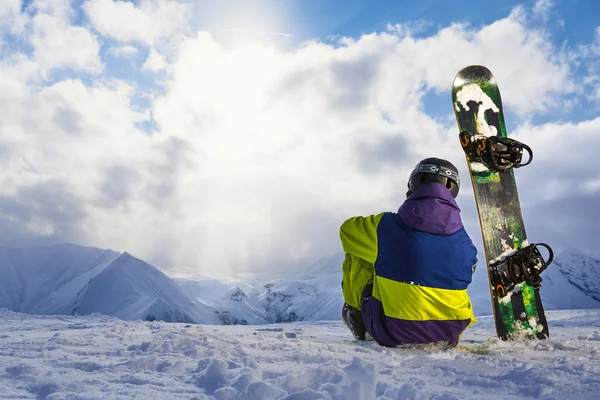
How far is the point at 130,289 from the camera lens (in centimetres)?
8619

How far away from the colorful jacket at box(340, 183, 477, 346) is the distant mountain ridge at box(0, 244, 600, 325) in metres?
71.1

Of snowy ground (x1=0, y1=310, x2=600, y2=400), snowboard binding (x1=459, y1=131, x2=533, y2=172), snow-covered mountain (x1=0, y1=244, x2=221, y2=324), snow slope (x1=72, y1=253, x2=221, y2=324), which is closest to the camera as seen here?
snowy ground (x1=0, y1=310, x2=600, y2=400)

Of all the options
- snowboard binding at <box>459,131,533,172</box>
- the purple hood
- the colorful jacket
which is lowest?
the colorful jacket

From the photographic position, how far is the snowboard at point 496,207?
6000 mm

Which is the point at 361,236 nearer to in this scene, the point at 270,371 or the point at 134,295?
the point at 270,371

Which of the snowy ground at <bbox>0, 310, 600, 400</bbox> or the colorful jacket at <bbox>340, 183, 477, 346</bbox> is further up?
the colorful jacket at <bbox>340, 183, 477, 346</bbox>

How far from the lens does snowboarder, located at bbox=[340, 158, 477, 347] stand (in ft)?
13.9

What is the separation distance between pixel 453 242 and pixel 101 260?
16076cm

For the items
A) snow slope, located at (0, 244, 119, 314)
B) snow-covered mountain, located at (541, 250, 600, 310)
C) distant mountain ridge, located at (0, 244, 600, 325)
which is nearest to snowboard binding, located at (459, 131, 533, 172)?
distant mountain ridge, located at (0, 244, 600, 325)

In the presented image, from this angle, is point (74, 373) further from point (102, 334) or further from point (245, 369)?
point (102, 334)

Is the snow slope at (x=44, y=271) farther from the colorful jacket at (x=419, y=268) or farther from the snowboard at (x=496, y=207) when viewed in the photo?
the colorful jacket at (x=419, y=268)

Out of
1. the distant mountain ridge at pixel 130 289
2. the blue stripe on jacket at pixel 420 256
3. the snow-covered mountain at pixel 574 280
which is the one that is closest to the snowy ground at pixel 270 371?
the blue stripe on jacket at pixel 420 256

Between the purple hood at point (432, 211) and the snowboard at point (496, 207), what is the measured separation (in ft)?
6.75

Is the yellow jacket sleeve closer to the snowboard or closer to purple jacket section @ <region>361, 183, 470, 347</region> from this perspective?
purple jacket section @ <region>361, 183, 470, 347</region>
